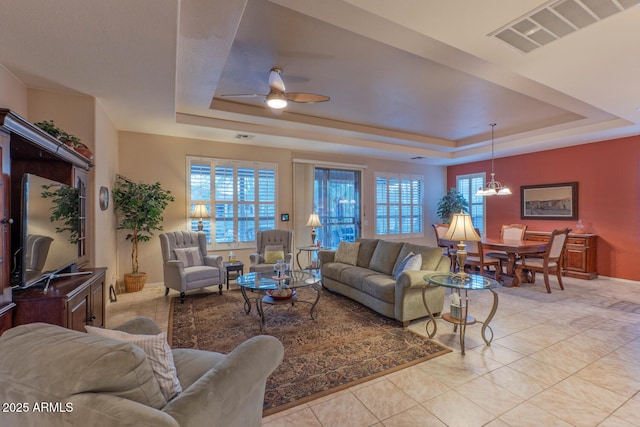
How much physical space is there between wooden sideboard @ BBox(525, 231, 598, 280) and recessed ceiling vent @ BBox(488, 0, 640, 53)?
4972mm

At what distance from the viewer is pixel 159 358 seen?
4.21 feet

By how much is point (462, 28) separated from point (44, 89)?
4209 mm

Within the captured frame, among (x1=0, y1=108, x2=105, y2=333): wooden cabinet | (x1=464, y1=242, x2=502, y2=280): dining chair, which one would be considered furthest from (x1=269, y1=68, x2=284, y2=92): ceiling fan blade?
(x1=464, y1=242, x2=502, y2=280): dining chair

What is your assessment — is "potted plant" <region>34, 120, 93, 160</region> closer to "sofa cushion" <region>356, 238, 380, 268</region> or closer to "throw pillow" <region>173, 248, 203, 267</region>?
"throw pillow" <region>173, 248, 203, 267</region>

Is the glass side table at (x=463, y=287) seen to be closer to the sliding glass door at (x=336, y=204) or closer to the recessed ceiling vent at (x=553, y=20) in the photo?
the recessed ceiling vent at (x=553, y=20)

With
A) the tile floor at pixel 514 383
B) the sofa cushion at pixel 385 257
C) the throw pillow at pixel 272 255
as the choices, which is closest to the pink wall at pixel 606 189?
the tile floor at pixel 514 383

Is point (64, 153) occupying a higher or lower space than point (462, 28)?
lower

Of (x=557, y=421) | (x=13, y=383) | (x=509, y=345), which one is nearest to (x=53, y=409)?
(x=13, y=383)

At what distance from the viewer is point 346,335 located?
3143 millimetres

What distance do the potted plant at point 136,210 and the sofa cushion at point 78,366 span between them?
4.04 m

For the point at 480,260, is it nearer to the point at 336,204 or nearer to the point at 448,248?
the point at 448,248

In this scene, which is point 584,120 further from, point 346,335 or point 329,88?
point 346,335

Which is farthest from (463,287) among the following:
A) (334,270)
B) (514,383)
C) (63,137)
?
(63,137)

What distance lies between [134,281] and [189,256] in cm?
101
